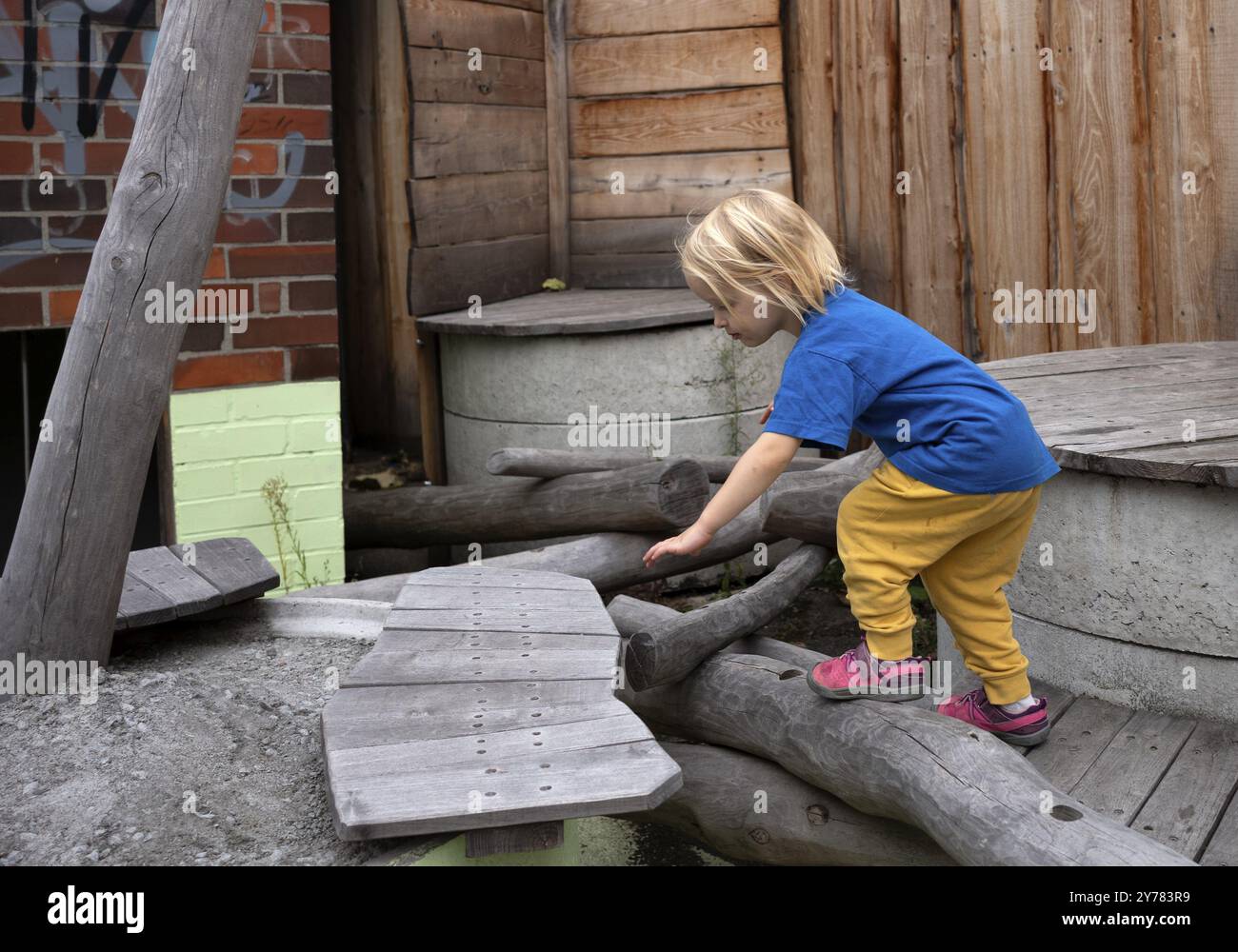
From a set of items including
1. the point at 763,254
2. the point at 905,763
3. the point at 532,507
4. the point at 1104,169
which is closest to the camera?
the point at 905,763

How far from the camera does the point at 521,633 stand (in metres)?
3.01

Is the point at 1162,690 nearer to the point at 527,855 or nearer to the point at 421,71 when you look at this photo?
the point at 527,855

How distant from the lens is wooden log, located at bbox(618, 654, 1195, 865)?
7.82ft

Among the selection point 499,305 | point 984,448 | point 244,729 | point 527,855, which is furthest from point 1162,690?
point 499,305

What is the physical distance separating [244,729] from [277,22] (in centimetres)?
253

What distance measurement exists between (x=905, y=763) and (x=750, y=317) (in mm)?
925

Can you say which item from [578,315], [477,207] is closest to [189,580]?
[578,315]

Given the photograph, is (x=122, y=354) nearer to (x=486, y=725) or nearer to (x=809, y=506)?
(x=486, y=725)

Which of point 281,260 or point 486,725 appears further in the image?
point 281,260

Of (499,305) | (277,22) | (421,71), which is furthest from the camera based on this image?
(499,305)

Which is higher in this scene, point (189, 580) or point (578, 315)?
point (578, 315)

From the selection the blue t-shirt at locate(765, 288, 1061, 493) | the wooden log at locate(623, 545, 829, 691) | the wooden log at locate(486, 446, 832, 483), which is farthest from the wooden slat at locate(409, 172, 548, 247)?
the blue t-shirt at locate(765, 288, 1061, 493)

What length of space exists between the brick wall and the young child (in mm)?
2075

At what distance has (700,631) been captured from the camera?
3.45 meters
